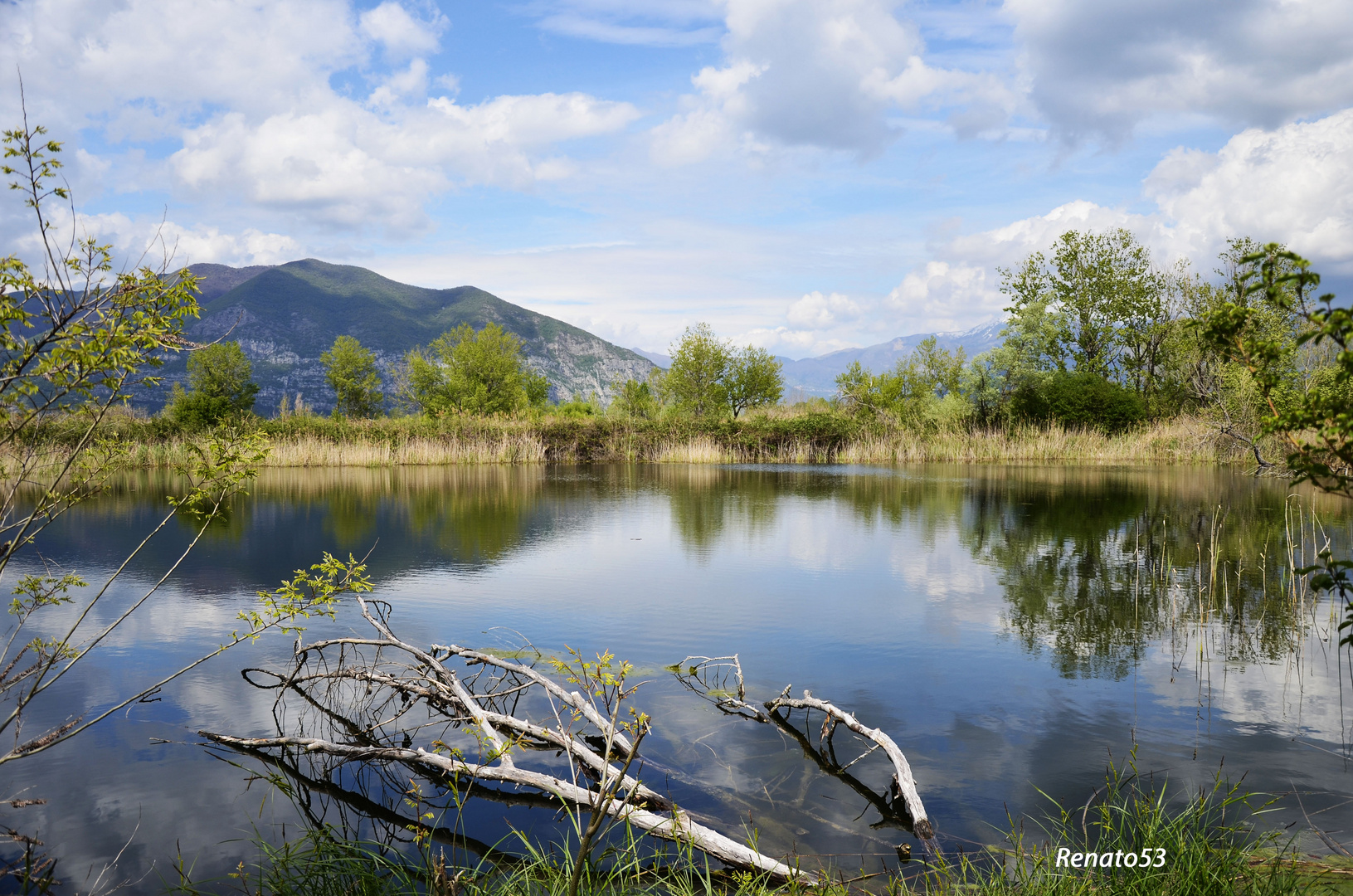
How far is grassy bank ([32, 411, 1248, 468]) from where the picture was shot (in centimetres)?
2792

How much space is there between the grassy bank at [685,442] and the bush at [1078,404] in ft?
2.39

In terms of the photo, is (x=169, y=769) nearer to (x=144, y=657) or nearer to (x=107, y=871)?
(x=107, y=871)

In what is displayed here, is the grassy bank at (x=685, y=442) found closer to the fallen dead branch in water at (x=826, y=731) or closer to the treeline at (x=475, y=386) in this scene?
the treeline at (x=475, y=386)

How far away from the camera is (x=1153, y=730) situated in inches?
208

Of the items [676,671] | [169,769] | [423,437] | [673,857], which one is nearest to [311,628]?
[169,769]

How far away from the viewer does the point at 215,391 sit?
1437 inches

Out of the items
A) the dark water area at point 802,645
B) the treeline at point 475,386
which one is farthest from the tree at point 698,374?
the dark water area at point 802,645

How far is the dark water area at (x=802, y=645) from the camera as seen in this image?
429 centimetres

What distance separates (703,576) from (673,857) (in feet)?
20.5

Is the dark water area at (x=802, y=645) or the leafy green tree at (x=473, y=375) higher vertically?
the leafy green tree at (x=473, y=375)

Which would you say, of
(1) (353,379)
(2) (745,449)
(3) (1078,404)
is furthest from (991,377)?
(1) (353,379)

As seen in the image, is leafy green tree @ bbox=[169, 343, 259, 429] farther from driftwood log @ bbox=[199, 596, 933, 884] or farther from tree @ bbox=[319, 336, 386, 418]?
driftwood log @ bbox=[199, 596, 933, 884]

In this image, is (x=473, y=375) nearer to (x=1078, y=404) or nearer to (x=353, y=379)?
(x=353, y=379)

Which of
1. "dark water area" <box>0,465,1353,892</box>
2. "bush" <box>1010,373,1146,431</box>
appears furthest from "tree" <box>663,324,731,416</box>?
"dark water area" <box>0,465,1353,892</box>
